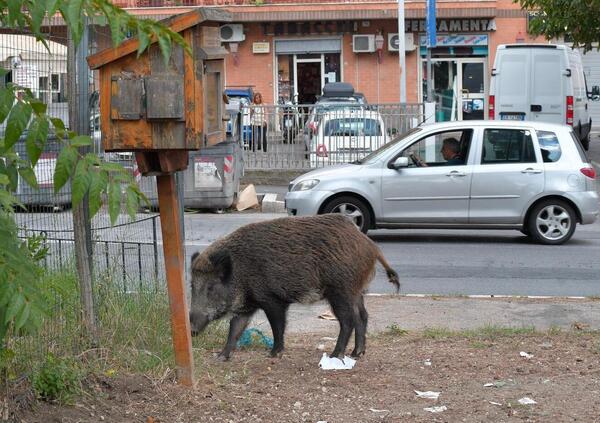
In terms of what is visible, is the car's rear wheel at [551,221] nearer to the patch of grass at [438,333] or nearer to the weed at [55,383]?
the patch of grass at [438,333]

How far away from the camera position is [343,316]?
713 cm

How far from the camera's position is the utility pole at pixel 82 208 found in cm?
629

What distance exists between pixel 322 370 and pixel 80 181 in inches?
138

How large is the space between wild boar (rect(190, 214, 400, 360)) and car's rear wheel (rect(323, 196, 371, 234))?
7200 mm

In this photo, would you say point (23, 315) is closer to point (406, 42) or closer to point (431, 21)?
point (431, 21)

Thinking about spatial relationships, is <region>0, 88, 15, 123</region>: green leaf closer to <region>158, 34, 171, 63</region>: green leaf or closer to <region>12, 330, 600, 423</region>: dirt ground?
<region>158, 34, 171, 63</region>: green leaf

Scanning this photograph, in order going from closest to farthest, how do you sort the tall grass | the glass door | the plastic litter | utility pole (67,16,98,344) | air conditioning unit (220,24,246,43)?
1. the tall grass
2. utility pole (67,16,98,344)
3. the plastic litter
4. the glass door
5. air conditioning unit (220,24,246,43)

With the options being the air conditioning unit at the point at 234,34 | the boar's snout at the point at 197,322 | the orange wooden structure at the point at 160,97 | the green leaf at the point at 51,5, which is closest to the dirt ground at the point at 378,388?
the boar's snout at the point at 197,322

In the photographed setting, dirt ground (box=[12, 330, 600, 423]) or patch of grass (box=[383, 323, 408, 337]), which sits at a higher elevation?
dirt ground (box=[12, 330, 600, 423])

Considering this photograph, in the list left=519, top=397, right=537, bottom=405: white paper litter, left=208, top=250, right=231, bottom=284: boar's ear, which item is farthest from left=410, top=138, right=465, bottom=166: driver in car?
left=519, top=397, right=537, bottom=405: white paper litter

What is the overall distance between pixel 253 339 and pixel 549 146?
7904 mm

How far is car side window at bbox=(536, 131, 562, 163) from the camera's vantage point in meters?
14.6

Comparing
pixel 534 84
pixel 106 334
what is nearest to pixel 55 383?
pixel 106 334

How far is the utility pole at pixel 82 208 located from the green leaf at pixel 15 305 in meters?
2.31
